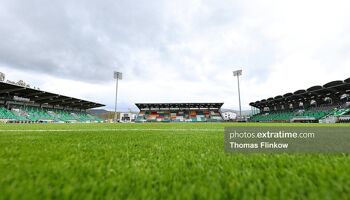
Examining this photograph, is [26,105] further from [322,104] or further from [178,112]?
[322,104]

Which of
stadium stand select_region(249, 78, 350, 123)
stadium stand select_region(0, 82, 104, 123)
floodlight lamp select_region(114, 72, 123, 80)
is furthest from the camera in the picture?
floodlight lamp select_region(114, 72, 123, 80)

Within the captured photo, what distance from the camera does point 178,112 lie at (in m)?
60.6

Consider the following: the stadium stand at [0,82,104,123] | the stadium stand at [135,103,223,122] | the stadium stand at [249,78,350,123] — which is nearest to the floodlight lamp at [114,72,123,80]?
the stadium stand at [135,103,223,122]

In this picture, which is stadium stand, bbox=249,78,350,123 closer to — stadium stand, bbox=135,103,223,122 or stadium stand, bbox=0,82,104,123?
stadium stand, bbox=135,103,223,122

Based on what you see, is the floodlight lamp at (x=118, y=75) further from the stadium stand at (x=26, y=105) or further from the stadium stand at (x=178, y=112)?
the stadium stand at (x=26, y=105)

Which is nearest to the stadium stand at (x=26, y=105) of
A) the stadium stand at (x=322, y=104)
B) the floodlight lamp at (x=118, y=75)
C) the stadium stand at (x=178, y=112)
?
the floodlight lamp at (x=118, y=75)

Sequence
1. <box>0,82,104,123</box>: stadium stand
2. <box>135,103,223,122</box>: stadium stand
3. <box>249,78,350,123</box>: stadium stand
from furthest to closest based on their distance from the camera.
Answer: <box>135,103,223,122</box>: stadium stand → <box>0,82,104,123</box>: stadium stand → <box>249,78,350,123</box>: stadium stand

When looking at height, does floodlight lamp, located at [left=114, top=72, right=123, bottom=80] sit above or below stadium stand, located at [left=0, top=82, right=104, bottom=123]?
above

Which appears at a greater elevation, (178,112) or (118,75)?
(118,75)

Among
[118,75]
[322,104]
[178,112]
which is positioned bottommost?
[178,112]

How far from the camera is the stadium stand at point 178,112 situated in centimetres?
5772

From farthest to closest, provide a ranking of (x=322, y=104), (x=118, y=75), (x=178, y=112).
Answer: (x=178, y=112), (x=118, y=75), (x=322, y=104)

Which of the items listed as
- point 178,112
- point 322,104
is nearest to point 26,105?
point 178,112

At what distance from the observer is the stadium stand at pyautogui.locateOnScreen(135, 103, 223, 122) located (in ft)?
189
